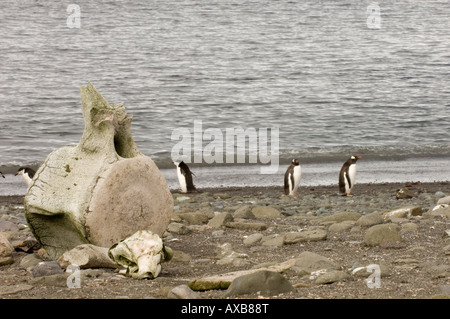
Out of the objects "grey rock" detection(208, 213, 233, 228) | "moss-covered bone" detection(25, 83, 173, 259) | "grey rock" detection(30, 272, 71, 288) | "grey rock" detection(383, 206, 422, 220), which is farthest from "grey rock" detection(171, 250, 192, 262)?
"grey rock" detection(383, 206, 422, 220)

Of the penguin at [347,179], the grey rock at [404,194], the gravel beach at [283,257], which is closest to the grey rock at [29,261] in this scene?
the gravel beach at [283,257]

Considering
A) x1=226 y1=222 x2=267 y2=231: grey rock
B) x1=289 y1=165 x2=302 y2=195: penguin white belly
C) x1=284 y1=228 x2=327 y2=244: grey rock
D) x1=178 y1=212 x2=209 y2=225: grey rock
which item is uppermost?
x1=284 y1=228 x2=327 y2=244: grey rock

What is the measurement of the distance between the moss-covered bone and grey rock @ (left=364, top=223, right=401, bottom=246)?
2338 mm

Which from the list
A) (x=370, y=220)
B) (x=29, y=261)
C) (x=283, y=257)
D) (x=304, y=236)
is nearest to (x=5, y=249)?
(x=29, y=261)

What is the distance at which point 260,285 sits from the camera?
5996 millimetres

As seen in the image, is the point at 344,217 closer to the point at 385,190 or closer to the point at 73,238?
the point at 73,238

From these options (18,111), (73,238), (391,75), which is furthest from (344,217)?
(391,75)

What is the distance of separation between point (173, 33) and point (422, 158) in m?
34.5

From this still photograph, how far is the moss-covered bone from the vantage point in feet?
24.1

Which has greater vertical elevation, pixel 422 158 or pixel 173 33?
pixel 173 33

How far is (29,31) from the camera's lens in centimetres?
5184

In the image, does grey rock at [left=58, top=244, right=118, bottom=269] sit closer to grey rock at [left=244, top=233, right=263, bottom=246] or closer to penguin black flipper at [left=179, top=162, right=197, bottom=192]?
grey rock at [left=244, top=233, right=263, bottom=246]

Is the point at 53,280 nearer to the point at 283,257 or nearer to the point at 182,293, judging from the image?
the point at 182,293

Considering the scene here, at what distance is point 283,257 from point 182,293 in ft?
7.17
